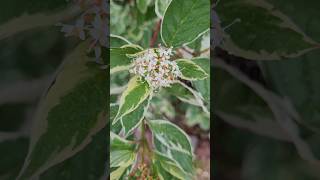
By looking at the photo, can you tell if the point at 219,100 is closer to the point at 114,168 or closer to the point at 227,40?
the point at 227,40

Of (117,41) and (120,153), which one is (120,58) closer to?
(117,41)

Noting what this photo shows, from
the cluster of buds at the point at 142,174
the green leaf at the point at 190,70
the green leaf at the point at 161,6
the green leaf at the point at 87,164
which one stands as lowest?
the cluster of buds at the point at 142,174

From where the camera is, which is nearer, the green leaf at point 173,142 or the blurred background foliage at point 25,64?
the blurred background foliage at point 25,64

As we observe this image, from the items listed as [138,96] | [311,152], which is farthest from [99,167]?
[311,152]

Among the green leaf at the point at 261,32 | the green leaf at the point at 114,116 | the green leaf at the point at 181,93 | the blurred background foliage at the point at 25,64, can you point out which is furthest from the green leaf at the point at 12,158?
the green leaf at the point at 261,32

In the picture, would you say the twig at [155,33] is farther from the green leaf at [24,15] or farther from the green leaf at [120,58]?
the green leaf at [24,15]

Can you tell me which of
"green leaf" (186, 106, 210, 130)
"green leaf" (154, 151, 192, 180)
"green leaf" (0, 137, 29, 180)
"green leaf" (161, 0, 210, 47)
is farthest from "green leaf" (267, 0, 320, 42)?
"green leaf" (0, 137, 29, 180)

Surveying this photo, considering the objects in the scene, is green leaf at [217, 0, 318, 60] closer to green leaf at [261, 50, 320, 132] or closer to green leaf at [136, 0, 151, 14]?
green leaf at [261, 50, 320, 132]
